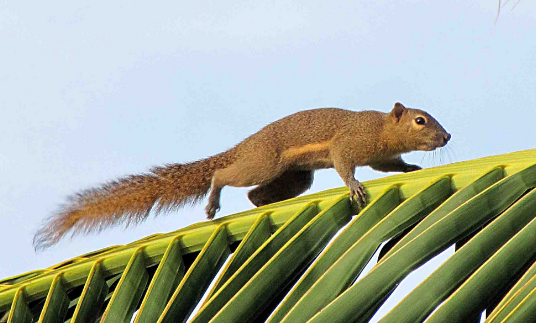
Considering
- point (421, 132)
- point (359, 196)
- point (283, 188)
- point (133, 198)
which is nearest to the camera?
point (359, 196)

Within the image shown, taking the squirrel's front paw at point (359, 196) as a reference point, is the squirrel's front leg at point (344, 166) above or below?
above

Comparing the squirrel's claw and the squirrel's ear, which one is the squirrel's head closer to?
the squirrel's ear

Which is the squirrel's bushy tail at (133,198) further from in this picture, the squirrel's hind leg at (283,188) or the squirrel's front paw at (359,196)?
the squirrel's front paw at (359,196)

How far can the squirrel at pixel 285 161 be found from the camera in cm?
540

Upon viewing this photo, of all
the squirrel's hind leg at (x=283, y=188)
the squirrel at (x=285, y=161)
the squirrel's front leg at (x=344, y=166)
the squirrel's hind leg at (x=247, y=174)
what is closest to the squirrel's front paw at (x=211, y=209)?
the squirrel at (x=285, y=161)

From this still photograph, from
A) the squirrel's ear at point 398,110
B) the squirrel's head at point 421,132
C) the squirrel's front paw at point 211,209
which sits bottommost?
the squirrel's front paw at point 211,209

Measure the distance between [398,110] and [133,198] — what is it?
272 cm

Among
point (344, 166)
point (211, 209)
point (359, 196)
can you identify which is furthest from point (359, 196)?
point (344, 166)

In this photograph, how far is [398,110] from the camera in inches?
270

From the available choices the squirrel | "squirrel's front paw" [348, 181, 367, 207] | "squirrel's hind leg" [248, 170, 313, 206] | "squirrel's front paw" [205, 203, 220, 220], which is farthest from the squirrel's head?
"squirrel's front paw" [348, 181, 367, 207]

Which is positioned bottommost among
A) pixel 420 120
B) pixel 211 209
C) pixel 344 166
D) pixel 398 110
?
pixel 211 209

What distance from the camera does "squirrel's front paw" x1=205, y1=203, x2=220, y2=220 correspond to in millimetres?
5382

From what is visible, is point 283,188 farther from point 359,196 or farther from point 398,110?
point 359,196

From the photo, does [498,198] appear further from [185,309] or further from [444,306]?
[185,309]
